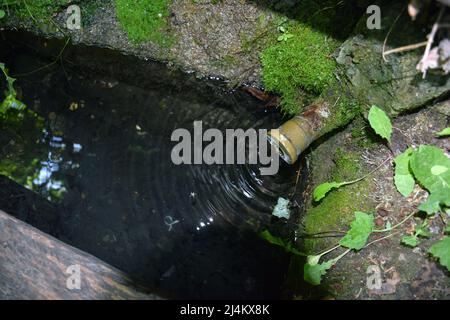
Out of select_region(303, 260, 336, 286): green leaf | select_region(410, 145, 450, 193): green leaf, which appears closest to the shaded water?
select_region(303, 260, 336, 286): green leaf

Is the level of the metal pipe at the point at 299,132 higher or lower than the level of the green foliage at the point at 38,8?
lower

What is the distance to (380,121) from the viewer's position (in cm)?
267

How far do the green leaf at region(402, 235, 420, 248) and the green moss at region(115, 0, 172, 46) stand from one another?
266 cm

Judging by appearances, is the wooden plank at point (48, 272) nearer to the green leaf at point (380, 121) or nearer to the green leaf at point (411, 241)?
the green leaf at point (411, 241)

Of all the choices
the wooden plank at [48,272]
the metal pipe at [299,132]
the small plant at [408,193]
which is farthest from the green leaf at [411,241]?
the wooden plank at [48,272]

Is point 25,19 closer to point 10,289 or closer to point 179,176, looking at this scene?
point 179,176

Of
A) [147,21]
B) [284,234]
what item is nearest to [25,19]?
[147,21]

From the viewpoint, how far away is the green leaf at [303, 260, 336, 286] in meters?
2.60

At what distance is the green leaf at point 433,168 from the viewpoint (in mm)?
2486

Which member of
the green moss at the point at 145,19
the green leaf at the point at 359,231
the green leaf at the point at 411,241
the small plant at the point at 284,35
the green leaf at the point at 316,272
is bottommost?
the green leaf at the point at 316,272

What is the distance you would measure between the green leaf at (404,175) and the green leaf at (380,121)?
164mm

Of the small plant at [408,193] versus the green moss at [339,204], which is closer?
the small plant at [408,193]

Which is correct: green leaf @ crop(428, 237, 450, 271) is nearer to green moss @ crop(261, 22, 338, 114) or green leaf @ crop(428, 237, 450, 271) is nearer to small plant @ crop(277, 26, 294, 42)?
green moss @ crop(261, 22, 338, 114)

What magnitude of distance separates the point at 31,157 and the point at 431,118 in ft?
10.8
